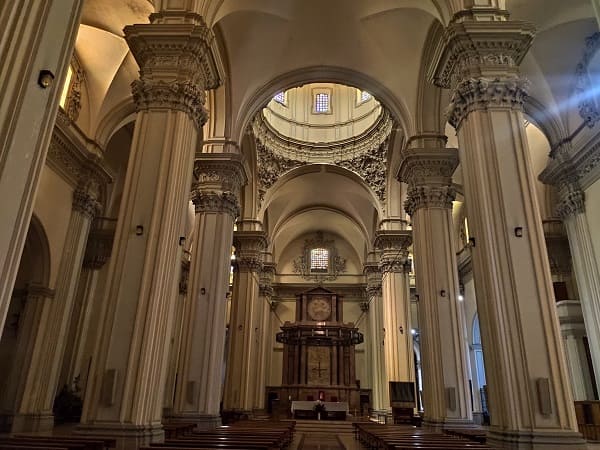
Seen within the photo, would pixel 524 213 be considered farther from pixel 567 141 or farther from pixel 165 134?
pixel 567 141

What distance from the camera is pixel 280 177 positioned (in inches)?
804

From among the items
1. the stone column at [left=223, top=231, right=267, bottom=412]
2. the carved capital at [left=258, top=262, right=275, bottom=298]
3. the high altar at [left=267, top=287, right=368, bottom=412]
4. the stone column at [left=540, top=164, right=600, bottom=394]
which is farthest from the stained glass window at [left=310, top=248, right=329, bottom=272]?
the stone column at [left=540, top=164, right=600, bottom=394]

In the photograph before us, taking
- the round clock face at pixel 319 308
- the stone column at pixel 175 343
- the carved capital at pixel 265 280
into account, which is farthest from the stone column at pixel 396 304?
the round clock face at pixel 319 308

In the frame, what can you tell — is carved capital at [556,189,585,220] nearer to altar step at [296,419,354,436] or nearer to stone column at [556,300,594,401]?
stone column at [556,300,594,401]

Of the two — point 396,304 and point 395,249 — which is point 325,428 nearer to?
point 396,304

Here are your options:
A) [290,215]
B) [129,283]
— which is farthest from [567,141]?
[290,215]

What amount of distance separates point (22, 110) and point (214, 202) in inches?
345

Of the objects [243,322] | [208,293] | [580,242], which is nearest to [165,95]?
[208,293]

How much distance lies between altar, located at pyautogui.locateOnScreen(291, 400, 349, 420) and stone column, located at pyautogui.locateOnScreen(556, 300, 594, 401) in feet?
29.5

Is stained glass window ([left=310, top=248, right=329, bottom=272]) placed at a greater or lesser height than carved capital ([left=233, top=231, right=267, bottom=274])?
greater

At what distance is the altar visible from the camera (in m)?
19.6

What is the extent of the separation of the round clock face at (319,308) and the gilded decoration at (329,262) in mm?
2152

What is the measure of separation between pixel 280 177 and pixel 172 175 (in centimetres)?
1297

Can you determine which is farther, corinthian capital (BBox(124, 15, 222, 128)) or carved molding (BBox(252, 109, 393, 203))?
carved molding (BBox(252, 109, 393, 203))
